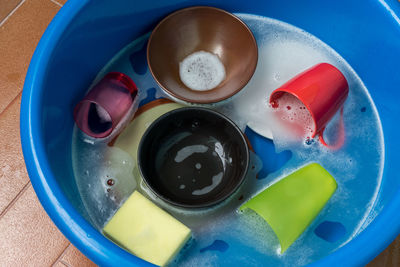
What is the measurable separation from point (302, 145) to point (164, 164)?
1.07 ft

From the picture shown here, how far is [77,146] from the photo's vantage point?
0.99m

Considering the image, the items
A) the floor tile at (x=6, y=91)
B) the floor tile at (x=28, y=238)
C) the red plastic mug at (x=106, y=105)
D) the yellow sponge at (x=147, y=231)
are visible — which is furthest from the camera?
the floor tile at (x=6, y=91)

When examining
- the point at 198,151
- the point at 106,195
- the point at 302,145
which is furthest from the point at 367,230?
the point at 106,195

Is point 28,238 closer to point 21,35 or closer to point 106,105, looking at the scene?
point 106,105

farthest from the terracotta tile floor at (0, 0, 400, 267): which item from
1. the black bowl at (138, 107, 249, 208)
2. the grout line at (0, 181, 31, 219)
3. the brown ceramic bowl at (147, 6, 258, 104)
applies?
the brown ceramic bowl at (147, 6, 258, 104)

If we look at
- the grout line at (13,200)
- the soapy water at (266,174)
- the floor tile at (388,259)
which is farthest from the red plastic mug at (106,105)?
the floor tile at (388,259)

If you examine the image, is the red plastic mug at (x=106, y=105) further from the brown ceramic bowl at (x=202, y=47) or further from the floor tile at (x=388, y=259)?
the floor tile at (x=388, y=259)

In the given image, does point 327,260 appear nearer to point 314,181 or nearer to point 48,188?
point 314,181

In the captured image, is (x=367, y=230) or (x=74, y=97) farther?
(x=74, y=97)

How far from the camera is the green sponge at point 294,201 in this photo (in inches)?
33.9

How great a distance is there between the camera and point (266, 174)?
96 cm

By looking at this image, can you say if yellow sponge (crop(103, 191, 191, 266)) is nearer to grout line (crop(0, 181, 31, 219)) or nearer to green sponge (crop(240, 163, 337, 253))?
green sponge (crop(240, 163, 337, 253))

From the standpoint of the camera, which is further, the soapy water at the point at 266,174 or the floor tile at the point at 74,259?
the floor tile at the point at 74,259

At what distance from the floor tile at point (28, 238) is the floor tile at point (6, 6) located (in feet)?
1.94
